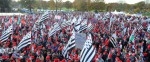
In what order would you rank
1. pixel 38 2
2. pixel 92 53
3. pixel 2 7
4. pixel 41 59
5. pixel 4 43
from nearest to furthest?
pixel 92 53 → pixel 41 59 → pixel 4 43 → pixel 2 7 → pixel 38 2

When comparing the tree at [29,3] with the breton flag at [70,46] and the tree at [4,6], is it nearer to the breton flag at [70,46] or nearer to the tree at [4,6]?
the tree at [4,6]

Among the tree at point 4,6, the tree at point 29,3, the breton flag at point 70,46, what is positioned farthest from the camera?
the tree at point 29,3

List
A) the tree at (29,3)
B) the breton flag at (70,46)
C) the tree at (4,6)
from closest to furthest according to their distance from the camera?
the breton flag at (70,46) < the tree at (4,6) < the tree at (29,3)

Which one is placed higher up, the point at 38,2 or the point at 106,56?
the point at 106,56

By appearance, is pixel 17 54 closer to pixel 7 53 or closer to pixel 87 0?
pixel 7 53

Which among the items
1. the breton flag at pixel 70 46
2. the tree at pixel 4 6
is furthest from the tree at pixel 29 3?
the breton flag at pixel 70 46

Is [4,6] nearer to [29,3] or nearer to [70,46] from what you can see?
[29,3]

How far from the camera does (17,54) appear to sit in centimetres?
1845

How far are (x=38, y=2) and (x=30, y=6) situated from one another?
59.5 ft

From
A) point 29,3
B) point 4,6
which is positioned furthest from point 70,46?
point 29,3

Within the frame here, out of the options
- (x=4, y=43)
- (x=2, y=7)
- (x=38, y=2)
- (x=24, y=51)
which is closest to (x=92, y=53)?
(x=24, y=51)

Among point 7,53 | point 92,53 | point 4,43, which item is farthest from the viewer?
point 4,43

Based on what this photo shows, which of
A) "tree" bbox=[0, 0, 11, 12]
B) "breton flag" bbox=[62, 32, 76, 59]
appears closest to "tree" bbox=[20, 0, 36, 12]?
"tree" bbox=[0, 0, 11, 12]

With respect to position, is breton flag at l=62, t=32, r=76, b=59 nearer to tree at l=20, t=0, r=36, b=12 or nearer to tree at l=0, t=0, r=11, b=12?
tree at l=0, t=0, r=11, b=12
